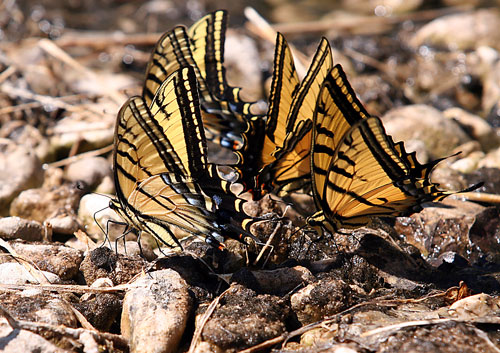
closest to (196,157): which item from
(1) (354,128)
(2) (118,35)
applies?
(1) (354,128)

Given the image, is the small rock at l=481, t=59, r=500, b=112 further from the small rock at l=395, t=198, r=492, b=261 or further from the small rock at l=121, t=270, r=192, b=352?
the small rock at l=121, t=270, r=192, b=352

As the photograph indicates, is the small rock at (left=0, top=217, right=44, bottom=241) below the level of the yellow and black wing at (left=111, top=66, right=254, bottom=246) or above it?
below

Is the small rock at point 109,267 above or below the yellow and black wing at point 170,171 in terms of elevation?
below

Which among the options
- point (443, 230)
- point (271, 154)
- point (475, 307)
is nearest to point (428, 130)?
point (443, 230)

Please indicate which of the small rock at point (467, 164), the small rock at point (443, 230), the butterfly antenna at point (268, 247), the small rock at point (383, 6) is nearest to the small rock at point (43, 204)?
the butterfly antenna at point (268, 247)

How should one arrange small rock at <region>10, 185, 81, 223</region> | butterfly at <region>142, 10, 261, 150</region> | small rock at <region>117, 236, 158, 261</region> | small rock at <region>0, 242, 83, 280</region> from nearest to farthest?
small rock at <region>0, 242, 83, 280</region> → small rock at <region>117, 236, 158, 261</region> → small rock at <region>10, 185, 81, 223</region> → butterfly at <region>142, 10, 261, 150</region>

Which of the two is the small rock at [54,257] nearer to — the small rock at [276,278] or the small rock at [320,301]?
the small rock at [276,278]

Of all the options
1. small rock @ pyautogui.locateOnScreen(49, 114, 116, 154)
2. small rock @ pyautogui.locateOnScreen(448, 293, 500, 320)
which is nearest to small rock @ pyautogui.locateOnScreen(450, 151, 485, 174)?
small rock @ pyautogui.locateOnScreen(448, 293, 500, 320)
